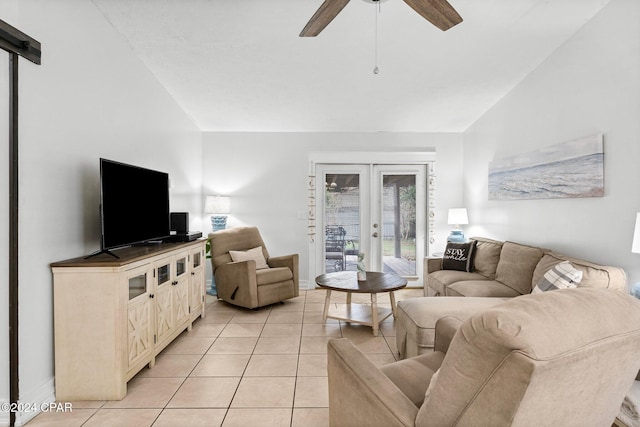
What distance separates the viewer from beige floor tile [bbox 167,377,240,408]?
212 centimetres

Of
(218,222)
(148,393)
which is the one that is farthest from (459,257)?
(148,393)

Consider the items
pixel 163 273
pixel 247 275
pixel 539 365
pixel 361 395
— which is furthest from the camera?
pixel 247 275

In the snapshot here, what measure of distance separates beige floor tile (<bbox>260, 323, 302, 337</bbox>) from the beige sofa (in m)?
1.08

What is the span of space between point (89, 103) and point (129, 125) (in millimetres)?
583

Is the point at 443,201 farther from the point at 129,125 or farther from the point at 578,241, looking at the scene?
the point at 129,125

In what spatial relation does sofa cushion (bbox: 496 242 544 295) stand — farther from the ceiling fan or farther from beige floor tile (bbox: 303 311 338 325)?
the ceiling fan

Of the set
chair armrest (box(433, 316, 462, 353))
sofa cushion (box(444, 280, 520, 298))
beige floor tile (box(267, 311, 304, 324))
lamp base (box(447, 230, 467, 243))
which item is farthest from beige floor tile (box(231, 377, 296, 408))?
lamp base (box(447, 230, 467, 243))

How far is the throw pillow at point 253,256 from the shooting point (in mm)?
4336

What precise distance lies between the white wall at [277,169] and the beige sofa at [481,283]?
6.29 ft

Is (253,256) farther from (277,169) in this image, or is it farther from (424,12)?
(424,12)

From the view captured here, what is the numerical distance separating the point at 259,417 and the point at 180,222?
2227 mm

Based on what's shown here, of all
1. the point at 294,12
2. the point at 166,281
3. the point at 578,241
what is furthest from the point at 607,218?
the point at 166,281

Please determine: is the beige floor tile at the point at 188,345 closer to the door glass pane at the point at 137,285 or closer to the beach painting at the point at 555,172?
the door glass pane at the point at 137,285

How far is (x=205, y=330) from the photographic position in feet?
11.3
